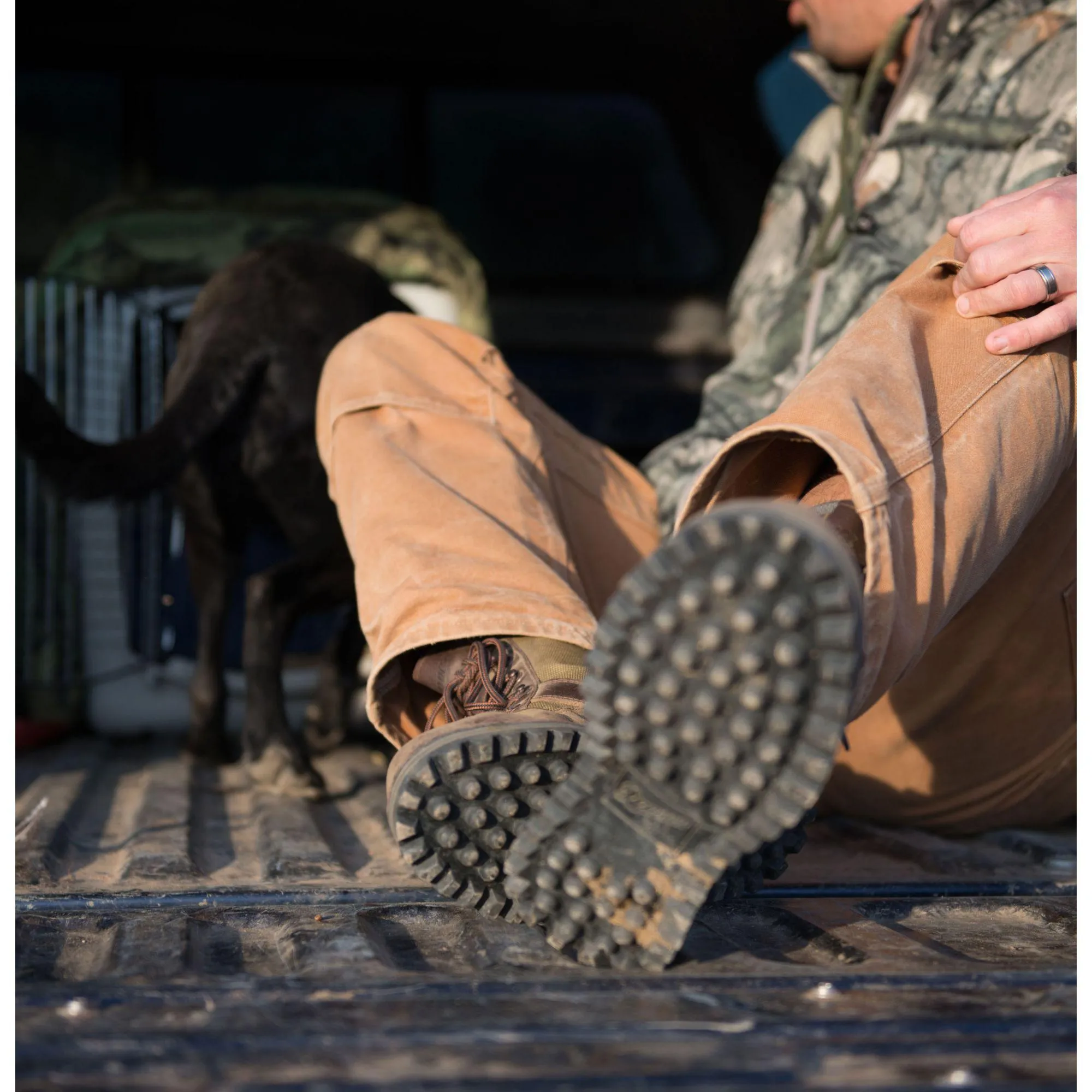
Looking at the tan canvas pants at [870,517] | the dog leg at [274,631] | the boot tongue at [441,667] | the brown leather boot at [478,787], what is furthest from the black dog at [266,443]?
Answer: the brown leather boot at [478,787]

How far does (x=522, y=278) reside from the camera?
132 inches

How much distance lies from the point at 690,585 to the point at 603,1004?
320 mm

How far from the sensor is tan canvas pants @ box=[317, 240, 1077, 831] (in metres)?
1.11

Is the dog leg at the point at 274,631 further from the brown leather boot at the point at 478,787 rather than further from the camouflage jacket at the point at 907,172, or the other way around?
the brown leather boot at the point at 478,787

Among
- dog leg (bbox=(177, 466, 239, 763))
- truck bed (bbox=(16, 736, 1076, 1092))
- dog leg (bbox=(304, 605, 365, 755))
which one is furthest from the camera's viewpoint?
dog leg (bbox=(304, 605, 365, 755))

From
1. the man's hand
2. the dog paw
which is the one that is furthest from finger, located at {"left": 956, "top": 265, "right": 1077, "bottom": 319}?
the dog paw

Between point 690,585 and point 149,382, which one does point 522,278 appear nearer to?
point 149,382

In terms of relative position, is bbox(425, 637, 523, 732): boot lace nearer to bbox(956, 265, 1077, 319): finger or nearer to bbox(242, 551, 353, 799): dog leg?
bbox(956, 265, 1077, 319): finger

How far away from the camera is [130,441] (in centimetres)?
220

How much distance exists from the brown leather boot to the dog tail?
114 centimetres

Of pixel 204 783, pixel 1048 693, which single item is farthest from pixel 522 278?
pixel 1048 693

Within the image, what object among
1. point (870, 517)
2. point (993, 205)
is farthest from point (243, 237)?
point (870, 517)

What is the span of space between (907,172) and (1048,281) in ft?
2.51

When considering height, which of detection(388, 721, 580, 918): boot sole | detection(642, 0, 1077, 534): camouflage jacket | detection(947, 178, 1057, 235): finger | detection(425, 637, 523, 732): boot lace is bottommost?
detection(388, 721, 580, 918): boot sole
